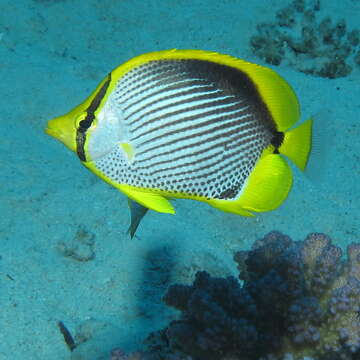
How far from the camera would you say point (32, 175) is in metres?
4.00

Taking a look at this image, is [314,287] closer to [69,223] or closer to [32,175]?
[69,223]

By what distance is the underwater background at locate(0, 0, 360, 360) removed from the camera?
289cm

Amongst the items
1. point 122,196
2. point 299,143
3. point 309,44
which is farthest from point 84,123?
point 309,44

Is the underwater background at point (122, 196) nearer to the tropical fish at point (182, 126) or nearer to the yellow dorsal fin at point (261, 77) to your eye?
the yellow dorsal fin at point (261, 77)

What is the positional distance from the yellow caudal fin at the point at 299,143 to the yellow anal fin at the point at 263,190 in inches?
2.1

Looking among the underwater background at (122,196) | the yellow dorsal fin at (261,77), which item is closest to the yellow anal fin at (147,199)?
the yellow dorsal fin at (261,77)

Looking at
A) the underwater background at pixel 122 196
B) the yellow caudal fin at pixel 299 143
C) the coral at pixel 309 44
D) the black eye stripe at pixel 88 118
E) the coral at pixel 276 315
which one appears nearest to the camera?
the black eye stripe at pixel 88 118

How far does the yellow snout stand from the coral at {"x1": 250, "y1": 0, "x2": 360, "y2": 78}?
4924 mm

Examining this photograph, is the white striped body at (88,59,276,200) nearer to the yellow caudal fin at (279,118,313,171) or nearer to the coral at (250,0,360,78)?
the yellow caudal fin at (279,118,313,171)

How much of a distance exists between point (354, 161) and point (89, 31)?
410cm

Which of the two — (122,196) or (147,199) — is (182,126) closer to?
(147,199)

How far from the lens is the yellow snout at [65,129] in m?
1.61

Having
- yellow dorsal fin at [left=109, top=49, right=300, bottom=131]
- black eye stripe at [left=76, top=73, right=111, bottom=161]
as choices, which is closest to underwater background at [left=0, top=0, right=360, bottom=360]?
yellow dorsal fin at [left=109, top=49, right=300, bottom=131]

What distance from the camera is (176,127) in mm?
1604
